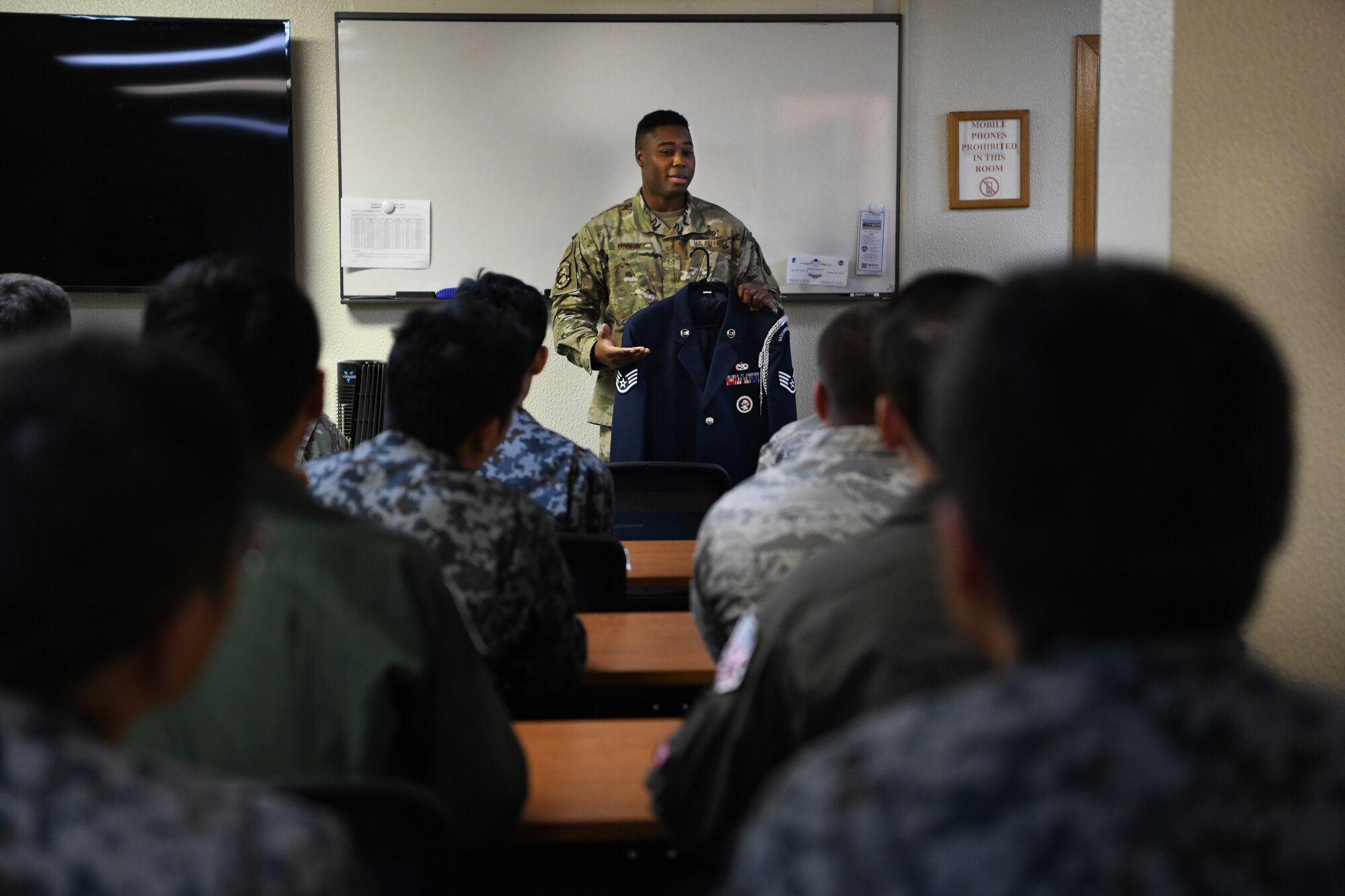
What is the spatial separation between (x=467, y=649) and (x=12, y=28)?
498 cm

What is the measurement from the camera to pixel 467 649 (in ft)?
3.87

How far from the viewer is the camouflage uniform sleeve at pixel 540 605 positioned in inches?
61.8

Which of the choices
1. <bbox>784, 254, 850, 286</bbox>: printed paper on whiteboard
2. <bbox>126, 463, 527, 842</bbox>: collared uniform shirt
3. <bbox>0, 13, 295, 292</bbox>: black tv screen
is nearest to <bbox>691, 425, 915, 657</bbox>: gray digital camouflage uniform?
<bbox>126, 463, 527, 842</bbox>: collared uniform shirt

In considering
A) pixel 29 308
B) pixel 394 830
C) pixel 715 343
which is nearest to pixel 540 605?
pixel 394 830

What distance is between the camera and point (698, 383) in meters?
3.97

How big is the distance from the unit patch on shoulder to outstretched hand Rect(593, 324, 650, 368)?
2.81 m

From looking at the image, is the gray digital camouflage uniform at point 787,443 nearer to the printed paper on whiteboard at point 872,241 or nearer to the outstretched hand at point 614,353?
the outstretched hand at point 614,353

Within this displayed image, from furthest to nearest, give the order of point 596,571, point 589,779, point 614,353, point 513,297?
1. point 614,353
2. point 513,297
3. point 596,571
4. point 589,779

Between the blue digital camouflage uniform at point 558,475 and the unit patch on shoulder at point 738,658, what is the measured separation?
1.33 meters

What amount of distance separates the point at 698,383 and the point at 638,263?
0.83 m

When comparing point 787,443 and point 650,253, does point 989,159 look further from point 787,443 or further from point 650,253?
point 787,443

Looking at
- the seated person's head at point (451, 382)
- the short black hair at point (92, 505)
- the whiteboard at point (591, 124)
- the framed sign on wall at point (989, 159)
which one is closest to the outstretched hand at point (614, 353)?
the whiteboard at point (591, 124)

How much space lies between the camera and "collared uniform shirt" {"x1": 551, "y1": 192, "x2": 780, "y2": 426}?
4582 mm

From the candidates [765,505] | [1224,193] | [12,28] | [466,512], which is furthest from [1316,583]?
[12,28]
